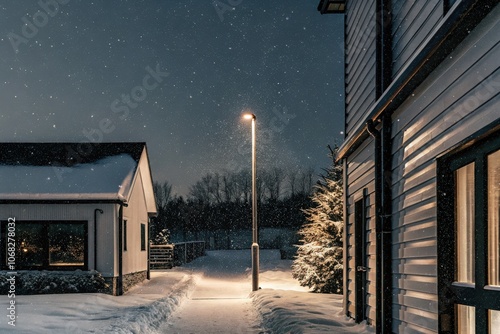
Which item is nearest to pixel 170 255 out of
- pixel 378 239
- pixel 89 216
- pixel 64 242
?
pixel 64 242

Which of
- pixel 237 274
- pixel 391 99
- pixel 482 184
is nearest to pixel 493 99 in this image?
pixel 482 184

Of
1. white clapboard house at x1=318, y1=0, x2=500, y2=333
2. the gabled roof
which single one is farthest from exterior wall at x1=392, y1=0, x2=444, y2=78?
the gabled roof

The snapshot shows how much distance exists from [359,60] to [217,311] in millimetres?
7360

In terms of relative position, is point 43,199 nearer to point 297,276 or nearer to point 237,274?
point 297,276

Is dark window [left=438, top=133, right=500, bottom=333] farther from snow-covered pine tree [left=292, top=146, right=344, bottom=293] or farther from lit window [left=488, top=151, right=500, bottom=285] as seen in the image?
snow-covered pine tree [left=292, top=146, right=344, bottom=293]

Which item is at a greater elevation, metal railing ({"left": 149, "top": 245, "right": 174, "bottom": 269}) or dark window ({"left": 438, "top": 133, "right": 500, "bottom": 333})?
dark window ({"left": 438, "top": 133, "right": 500, "bottom": 333})

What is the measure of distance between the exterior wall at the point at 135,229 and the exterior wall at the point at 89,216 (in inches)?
55.9

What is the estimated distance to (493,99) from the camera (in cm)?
449

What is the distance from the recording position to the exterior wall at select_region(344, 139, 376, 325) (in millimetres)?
9508

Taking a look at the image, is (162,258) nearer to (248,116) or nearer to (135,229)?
(135,229)

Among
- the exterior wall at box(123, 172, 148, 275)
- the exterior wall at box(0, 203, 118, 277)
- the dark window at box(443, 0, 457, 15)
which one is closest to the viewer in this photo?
the dark window at box(443, 0, 457, 15)

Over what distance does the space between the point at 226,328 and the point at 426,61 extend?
7.71 meters

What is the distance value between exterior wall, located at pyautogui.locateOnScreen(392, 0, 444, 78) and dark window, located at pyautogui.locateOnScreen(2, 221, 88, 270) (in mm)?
13035

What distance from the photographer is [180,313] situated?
14.5 metres
